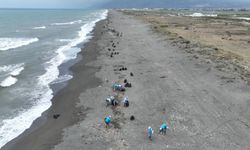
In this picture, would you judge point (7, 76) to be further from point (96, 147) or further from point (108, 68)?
point (96, 147)

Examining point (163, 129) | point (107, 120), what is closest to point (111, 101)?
point (107, 120)

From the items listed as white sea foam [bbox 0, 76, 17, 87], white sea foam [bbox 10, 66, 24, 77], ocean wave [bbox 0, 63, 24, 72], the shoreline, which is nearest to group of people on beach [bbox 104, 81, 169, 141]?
the shoreline

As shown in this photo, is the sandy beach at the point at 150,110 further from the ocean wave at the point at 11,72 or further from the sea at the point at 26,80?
the ocean wave at the point at 11,72

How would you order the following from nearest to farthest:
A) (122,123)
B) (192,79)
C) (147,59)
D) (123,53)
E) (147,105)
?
(122,123)
(147,105)
(192,79)
(147,59)
(123,53)

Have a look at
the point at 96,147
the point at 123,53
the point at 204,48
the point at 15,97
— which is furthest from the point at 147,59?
the point at 96,147

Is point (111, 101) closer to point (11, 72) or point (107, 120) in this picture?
point (107, 120)
